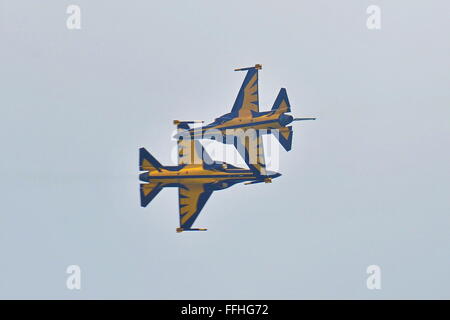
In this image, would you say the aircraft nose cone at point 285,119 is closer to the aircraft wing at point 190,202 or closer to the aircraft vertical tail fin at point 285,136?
the aircraft vertical tail fin at point 285,136

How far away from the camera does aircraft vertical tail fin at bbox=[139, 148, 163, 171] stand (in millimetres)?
71375

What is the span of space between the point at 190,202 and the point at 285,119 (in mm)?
8015

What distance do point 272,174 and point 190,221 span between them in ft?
20.2

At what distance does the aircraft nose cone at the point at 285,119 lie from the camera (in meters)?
72.8

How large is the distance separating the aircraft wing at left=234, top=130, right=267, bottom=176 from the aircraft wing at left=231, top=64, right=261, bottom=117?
162cm

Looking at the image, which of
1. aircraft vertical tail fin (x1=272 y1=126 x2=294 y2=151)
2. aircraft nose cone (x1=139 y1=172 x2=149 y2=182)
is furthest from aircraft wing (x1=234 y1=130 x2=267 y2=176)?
aircraft nose cone (x1=139 y1=172 x2=149 y2=182)

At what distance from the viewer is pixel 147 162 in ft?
234

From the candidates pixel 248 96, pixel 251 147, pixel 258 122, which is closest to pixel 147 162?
pixel 251 147

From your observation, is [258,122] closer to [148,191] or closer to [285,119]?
[285,119]

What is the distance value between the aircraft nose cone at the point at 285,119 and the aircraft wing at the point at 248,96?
2.63 meters

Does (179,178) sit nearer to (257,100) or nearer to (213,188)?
(213,188)

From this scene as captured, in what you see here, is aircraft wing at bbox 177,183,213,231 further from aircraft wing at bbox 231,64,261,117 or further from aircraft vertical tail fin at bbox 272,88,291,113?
aircraft vertical tail fin at bbox 272,88,291,113

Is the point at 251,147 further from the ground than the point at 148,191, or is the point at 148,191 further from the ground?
the point at 251,147

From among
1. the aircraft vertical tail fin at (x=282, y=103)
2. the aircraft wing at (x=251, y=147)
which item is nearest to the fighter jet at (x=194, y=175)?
the aircraft wing at (x=251, y=147)
